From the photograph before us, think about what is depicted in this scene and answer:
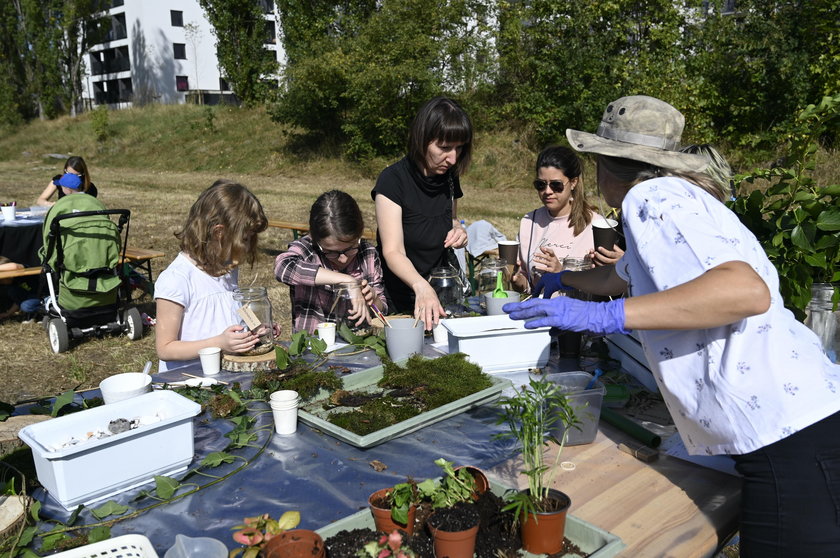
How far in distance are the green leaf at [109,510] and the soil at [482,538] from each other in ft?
1.78

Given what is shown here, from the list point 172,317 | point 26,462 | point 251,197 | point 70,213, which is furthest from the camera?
point 70,213

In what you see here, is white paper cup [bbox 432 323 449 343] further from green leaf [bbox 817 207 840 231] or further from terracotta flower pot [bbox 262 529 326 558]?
terracotta flower pot [bbox 262 529 326 558]

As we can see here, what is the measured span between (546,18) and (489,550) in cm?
1784

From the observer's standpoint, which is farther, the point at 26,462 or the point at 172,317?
the point at 172,317

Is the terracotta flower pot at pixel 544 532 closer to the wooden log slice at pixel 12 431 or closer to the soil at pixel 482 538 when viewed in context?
the soil at pixel 482 538

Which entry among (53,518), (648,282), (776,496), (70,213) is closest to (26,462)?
(53,518)

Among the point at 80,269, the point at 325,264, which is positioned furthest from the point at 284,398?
the point at 80,269

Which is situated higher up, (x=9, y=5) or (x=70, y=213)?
(x=9, y=5)

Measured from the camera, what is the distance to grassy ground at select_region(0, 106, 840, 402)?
19.2ft

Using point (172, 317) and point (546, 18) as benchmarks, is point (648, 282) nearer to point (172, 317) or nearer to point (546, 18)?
point (172, 317)

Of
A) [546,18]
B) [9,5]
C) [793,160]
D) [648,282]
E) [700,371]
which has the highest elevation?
[9,5]

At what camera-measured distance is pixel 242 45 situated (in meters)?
24.3

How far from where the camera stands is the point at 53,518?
58.6 inches

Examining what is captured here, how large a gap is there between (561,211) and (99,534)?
3344 mm
